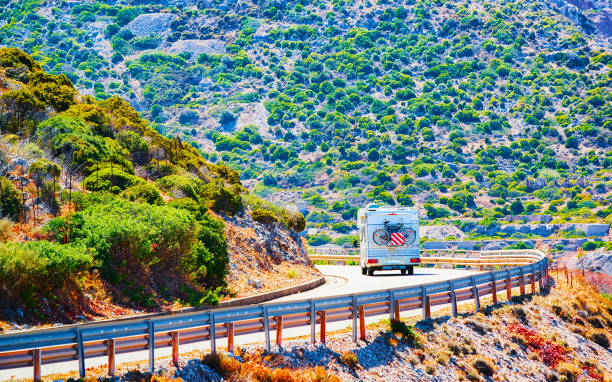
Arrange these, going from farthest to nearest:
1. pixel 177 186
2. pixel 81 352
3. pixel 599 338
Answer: pixel 177 186 → pixel 599 338 → pixel 81 352

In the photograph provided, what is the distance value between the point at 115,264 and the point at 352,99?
138597 millimetres

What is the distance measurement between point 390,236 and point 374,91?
431 feet

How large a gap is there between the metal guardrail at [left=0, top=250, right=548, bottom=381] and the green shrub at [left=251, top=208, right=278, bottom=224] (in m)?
14.0

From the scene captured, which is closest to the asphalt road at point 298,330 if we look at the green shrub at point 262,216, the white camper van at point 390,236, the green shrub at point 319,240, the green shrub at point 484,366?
the white camper van at point 390,236

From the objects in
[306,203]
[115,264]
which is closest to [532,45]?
[306,203]

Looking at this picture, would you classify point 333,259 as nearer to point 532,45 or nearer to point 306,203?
point 306,203

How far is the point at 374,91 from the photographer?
6358 inches

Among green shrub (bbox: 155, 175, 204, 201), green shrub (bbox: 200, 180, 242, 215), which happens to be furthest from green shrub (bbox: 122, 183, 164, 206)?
green shrub (bbox: 200, 180, 242, 215)

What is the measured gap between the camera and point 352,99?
15750 cm

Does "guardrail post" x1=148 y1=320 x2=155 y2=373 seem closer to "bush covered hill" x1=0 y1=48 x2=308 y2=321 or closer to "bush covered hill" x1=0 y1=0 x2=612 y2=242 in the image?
"bush covered hill" x1=0 y1=48 x2=308 y2=321

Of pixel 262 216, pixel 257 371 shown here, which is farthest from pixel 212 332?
pixel 262 216

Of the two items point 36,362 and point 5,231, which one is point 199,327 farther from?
point 5,231

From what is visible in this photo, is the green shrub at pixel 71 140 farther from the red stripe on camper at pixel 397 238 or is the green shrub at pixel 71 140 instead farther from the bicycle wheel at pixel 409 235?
the bicycle wheel at pixel 409 235

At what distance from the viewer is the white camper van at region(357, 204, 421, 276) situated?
3253 centimetres
